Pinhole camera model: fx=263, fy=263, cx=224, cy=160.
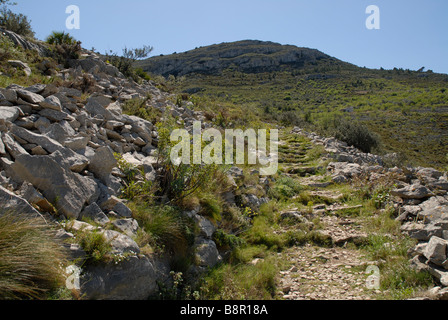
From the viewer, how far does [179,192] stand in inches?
166

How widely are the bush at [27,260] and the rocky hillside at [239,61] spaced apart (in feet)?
207

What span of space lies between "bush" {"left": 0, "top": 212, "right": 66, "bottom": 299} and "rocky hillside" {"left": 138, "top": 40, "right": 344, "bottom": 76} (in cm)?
6322

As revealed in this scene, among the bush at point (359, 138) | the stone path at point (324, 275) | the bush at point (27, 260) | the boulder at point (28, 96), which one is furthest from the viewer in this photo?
the bush at point (359, 138)

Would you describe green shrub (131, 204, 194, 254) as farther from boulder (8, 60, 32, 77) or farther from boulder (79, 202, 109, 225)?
boulder (8, 60, 32, 77)

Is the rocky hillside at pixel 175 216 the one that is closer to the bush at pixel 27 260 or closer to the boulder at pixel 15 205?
the boulder at pixel 15 205

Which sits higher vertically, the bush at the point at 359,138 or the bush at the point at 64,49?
the bush at the point at 64,49

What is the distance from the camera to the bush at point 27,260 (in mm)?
1958

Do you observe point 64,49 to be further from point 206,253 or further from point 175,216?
point 206,253

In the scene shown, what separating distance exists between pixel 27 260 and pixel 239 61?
72064 mm

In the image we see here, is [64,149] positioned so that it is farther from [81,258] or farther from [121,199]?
[81,258]

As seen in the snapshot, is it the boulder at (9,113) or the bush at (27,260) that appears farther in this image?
the boulder at (9,113)

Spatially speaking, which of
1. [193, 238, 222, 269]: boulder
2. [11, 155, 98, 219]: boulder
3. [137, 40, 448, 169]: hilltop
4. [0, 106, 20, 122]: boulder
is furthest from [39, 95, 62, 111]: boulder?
[137, 40, 448, 169]: hilltop

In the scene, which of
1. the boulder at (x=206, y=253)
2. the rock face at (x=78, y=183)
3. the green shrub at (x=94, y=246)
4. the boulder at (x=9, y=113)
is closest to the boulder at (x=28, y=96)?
the rock face at (x=78, y=183)

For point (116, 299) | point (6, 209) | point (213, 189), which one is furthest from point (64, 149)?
point (213, 189)
